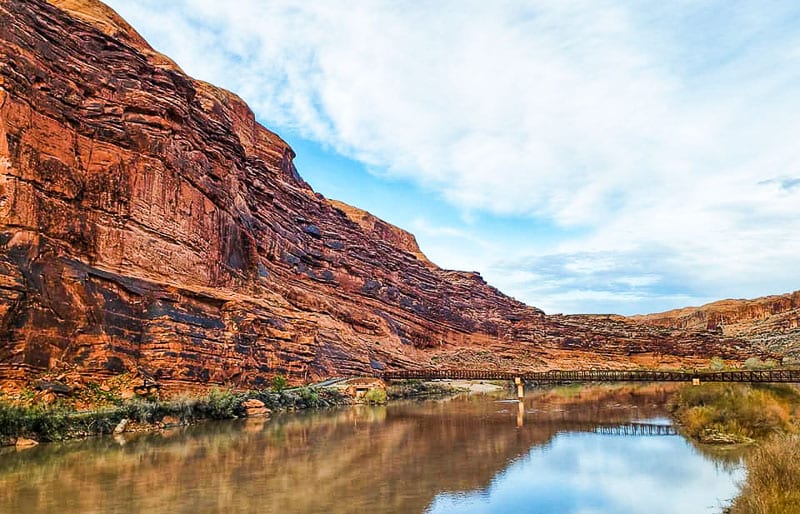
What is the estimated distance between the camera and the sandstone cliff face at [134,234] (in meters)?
28.2

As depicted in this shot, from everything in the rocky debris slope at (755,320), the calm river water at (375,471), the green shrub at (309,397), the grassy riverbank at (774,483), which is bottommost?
the calm river water at (375,471)

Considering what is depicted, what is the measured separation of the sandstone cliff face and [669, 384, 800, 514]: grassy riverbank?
27.0 m

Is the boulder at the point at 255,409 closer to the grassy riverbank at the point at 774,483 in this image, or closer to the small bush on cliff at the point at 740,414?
the small bush on cliff at the point at 740,414

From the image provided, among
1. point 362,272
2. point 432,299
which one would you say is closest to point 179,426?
point 362,272

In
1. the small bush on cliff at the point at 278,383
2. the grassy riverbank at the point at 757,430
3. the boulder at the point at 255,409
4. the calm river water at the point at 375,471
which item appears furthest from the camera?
the small bush on cliff at the point at 278,383

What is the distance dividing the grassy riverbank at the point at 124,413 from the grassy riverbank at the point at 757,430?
81.5 feet

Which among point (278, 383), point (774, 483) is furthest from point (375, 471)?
point (278, 383)

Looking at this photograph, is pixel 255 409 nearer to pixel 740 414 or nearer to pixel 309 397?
pixel 309 397

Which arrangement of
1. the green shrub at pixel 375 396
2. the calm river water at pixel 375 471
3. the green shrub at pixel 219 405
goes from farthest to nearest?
1. the green shrub at pixel 375 396
2. the green shrub at pixel 219 405
3. the calm river water at pixel 375 471

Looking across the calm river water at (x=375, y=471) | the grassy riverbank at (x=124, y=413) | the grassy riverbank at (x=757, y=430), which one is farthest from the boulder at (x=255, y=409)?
the grassy riverbank at (x=757, y=430)

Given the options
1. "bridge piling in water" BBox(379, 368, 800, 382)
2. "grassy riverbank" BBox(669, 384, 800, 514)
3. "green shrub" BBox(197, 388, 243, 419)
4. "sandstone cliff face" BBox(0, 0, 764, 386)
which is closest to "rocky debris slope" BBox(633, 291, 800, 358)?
"bridge piling in water" BBox(379, 368, 800, 382)

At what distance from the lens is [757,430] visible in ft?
76.0

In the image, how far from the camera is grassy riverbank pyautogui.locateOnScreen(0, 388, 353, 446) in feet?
77.0

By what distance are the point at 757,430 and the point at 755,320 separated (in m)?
136
